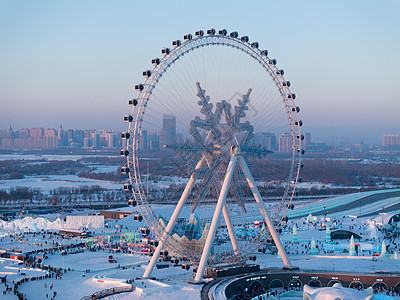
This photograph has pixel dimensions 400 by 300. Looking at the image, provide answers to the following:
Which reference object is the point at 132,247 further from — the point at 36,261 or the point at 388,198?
the point at 388,198

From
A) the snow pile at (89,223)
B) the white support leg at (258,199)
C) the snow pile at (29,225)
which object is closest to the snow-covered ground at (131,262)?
the snow pile at (29,225)

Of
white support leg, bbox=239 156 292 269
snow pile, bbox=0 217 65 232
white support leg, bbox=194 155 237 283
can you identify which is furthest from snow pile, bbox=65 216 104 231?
white support leg, bbox=194 155 237 283

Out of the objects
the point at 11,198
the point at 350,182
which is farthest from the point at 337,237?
the point at 350,182

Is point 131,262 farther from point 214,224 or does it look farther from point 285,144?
point 285,144

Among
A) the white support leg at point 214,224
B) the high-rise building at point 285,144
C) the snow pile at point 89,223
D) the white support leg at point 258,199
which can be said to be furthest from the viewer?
the high-rise building at point 285,144

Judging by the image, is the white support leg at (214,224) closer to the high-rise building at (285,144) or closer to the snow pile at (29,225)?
the snow pile at (29,225)

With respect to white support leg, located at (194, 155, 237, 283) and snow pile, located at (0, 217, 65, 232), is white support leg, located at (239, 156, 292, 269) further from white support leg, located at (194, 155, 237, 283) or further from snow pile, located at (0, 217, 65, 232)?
A: snow pile, located at (0, 217, 65, 232)

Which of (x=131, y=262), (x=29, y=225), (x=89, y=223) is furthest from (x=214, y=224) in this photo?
(x=29, y=225)

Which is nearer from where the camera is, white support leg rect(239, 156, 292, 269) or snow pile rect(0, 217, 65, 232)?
white support leg rect(239, 156, 292, 269)
